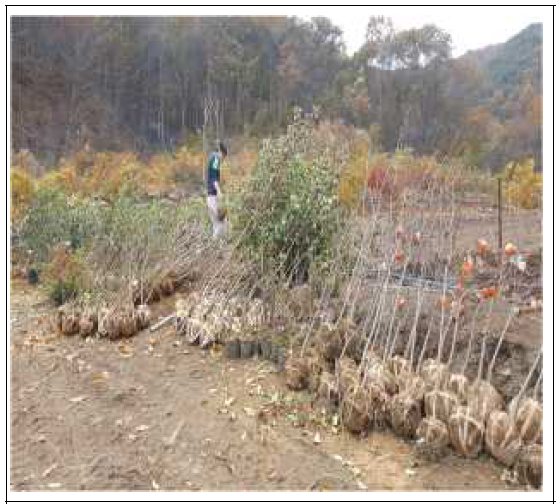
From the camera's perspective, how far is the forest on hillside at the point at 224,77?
18766 mm

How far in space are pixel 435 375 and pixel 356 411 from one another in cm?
45

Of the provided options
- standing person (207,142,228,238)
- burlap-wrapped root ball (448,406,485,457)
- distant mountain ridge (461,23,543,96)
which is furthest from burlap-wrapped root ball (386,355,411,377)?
distant mountain ridge (461,23,543,96)

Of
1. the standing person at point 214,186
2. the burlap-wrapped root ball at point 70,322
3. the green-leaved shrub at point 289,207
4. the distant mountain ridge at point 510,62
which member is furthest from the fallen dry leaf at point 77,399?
the distant mountain ridge at point 510,62

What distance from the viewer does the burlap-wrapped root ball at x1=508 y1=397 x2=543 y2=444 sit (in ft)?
8.71

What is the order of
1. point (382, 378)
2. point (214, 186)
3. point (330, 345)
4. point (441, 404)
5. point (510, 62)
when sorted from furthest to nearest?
point (510, 62), point (214, 186), point (330, 345), point (382, 378), point (441, 404)

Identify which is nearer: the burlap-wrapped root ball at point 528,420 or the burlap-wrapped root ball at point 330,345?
the burlap-wrapped root ball at point 528,420

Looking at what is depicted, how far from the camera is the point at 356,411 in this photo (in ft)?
9.85

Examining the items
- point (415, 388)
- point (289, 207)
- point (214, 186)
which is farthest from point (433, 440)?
point (214, 186)

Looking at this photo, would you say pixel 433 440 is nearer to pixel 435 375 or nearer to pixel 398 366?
pixel 435 375

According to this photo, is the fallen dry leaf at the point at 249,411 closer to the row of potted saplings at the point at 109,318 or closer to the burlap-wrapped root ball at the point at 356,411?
the burlap-wrapped root ball at the point at 356,411

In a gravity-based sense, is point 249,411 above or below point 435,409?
below

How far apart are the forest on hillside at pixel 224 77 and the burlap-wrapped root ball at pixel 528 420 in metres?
16.0

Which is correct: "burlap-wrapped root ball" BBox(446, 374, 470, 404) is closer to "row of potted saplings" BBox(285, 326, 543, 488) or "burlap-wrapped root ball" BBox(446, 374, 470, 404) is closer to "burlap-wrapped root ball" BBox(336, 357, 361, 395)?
"row of potted saplings" BBox(285, 326, 543, 488)
